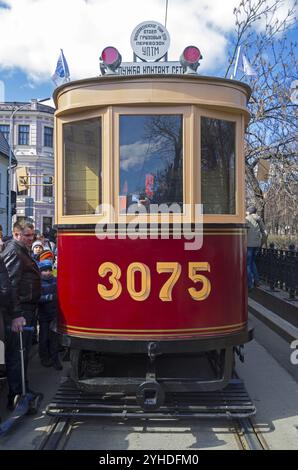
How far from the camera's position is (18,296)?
4.77 m

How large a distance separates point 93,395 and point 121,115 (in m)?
2.50

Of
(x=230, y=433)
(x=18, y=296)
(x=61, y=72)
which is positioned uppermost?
(x=61, y=72)

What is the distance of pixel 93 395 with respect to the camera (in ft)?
15.3

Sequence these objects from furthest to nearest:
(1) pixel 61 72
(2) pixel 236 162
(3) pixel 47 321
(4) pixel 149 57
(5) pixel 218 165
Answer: (3) pixel 47 321 < (1) pixel 61 72 < (4) pixel 149 57 < (2) pixel 236 162 < (5) pixel 218 165

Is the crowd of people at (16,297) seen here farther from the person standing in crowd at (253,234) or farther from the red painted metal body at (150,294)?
Result: the person standing in crowd at (253,234)

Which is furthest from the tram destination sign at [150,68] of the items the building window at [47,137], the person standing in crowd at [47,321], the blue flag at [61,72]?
the building window at [47,137]

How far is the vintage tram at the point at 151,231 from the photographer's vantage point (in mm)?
4293

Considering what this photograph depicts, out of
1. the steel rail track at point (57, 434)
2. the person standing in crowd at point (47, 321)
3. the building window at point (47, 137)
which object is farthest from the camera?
the building window at point (47, 137)

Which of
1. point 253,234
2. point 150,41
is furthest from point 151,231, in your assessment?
point 253,234

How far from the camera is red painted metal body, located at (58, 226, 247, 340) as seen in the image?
429 centimetres

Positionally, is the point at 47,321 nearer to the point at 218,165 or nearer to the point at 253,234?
the point at 218,165

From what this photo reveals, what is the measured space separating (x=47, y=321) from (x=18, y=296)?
147 cm

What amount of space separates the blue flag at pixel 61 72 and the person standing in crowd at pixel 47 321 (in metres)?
2.23

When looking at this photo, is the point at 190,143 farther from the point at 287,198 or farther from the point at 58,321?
the point at 287,198
